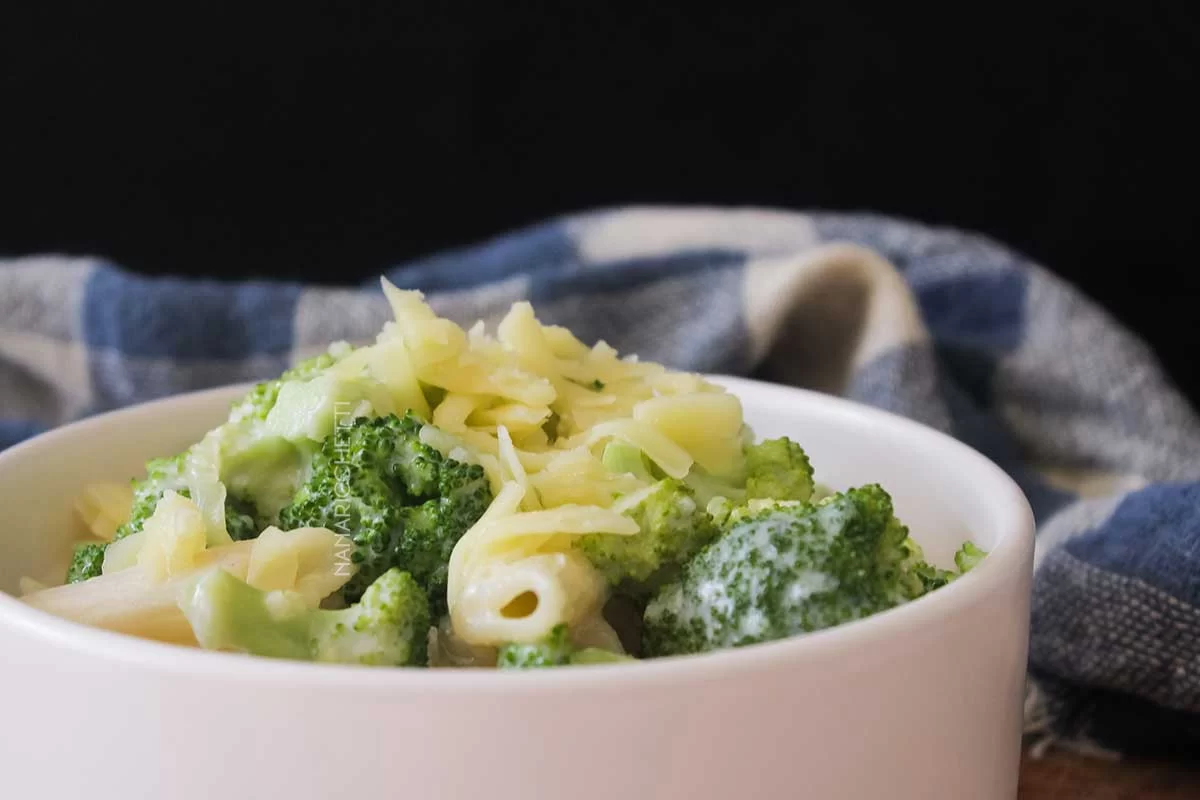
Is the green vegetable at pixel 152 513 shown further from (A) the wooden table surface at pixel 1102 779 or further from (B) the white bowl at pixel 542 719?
(A) the wooden table surface at pixel 1102 779

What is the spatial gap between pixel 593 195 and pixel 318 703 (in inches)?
76.8

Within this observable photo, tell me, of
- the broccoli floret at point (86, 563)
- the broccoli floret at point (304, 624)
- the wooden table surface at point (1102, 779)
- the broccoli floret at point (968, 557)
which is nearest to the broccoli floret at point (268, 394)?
the broccoli floret at point (86, 563)

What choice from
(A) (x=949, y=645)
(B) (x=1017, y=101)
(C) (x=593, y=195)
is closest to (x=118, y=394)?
(C) (x=593, y=195)

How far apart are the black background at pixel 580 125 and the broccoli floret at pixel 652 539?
5.52 feet

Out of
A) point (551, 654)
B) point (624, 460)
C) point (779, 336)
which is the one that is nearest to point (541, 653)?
point (551, 654)

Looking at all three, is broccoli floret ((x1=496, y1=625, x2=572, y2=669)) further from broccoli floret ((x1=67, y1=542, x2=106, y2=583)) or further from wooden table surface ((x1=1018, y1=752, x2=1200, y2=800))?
wooden table surface ((x1=1018, y1=752, x2=1200, y2=800))

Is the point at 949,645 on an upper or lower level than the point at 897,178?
upper

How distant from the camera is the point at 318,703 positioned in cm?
57

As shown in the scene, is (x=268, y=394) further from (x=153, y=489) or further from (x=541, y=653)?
(x=541, y=653)

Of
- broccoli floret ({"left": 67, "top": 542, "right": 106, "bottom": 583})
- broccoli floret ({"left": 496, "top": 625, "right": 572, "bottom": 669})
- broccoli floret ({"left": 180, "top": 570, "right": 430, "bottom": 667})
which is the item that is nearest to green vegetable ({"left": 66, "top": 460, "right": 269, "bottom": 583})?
broccoli floret ({"left": 67, "top": 542, "right": 106, "bottom": 583})

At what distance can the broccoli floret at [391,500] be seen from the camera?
2.55 ft

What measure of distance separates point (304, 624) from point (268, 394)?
0.88 ft

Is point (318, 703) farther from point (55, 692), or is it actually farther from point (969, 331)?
point (969, 331)

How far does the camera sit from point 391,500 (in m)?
0.81
